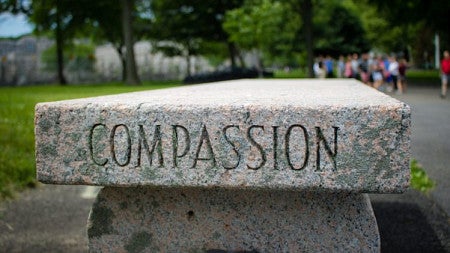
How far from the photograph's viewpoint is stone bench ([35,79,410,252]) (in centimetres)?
230

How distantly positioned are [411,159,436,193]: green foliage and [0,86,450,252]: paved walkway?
0.08 m

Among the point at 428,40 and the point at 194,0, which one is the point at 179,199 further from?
the point at 428,40

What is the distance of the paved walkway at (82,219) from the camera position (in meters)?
3.89

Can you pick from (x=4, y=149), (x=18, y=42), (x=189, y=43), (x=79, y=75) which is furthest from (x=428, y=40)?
(x=4, y=149)

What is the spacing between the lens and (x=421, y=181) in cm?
562

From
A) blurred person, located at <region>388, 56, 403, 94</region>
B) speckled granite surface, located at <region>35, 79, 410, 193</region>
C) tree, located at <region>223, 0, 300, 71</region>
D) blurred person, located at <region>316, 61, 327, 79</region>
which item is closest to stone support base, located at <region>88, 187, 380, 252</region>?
speckled granite surface, located at <region>35, 79, 410, 193</region>

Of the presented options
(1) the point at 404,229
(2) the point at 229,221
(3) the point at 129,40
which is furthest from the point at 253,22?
(2) the point at 229,221

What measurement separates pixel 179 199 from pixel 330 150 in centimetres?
86

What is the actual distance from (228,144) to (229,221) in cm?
61

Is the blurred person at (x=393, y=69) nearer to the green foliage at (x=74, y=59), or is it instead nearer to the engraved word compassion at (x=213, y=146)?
the engraved word compassion at (x=213, y=146)

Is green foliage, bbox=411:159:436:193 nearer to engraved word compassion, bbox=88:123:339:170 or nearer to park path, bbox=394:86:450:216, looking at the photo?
park path, bbox=394:86:450:216

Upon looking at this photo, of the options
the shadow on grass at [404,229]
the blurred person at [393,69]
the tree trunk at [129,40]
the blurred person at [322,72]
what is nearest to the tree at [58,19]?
Result: the tree trunk at [129,40]

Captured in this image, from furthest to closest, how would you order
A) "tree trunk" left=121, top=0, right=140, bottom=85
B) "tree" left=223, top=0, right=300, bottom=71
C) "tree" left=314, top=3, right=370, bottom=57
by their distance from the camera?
"tree" left=314, top=3, right=370, bottom=57, "tree" left=223, top=0, right=300, bottom=71, "tree trunk" left=121, top=0, right=140, bottom=85

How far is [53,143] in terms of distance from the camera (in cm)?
252
